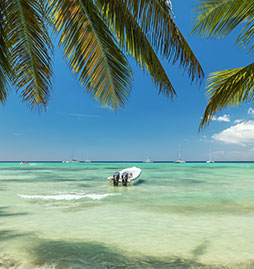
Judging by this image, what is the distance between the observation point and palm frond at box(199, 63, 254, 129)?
487cm

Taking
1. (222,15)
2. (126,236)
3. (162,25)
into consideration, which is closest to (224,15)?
(222,15)

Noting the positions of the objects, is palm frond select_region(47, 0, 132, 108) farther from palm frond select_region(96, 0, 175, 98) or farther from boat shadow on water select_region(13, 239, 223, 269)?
boat shadow on water select_region(13, 239, 223, 269)

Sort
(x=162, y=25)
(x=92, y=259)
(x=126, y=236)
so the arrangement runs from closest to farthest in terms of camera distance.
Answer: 1. (x=162, y=25)
2. (x=92, y=259)
3. (x=126, y=236)

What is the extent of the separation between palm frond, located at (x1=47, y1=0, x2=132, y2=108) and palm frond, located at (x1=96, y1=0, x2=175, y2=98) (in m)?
0.18

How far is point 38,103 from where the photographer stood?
4.42 meters

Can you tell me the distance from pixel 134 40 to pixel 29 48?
160 centimetres

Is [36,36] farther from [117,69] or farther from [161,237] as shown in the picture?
[161,237]

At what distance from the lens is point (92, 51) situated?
11.3 ft

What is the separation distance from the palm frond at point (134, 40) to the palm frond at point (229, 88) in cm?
233

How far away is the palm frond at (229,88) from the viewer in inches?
192

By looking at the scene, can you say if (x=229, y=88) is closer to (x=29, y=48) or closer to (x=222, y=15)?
(x=222, y=15)

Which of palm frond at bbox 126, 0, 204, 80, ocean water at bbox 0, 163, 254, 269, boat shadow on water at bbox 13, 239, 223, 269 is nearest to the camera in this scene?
palm frond at bbox 126, 0, 204, 80

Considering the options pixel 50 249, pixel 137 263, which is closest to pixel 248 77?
pixel 137 263

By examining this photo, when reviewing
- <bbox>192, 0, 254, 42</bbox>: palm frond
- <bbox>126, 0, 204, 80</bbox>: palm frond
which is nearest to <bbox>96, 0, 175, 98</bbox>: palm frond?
<bbox>126, 0, 204, 80</bbox>: palm frond
